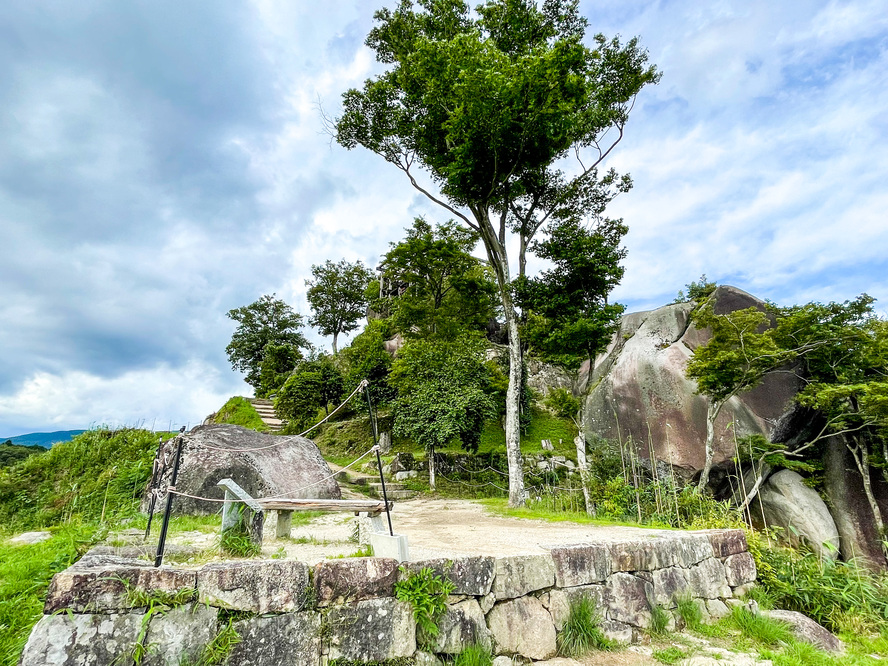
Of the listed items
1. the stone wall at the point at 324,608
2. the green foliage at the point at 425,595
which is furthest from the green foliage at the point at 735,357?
the green foliage at the point at 425,595

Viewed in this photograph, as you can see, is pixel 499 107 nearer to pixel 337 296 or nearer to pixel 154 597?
pixel 154 597

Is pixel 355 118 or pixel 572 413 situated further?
pixel 355 118

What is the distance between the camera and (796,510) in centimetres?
940

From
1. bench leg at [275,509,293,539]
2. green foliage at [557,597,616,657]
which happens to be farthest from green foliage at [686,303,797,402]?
bench leg at [275,509,293,539]

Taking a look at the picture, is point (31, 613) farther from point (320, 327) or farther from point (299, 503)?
point (320, 327)

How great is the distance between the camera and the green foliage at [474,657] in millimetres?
3033

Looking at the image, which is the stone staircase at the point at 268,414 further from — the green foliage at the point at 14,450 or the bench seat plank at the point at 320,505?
the bench seat plank at the point at 320,505

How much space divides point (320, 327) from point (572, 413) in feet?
77.8

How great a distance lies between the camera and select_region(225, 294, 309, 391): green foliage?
29.9m

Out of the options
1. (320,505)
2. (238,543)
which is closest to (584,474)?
(320,505)

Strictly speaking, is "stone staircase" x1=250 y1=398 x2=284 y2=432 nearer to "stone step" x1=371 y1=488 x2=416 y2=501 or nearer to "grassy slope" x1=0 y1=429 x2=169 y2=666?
"stone step" x1=371 y1=488 x2=416 y2=501

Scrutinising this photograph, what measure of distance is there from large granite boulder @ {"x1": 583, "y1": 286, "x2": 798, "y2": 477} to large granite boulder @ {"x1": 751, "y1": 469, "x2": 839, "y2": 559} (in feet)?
4.26

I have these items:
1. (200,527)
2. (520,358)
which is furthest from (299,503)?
(520,358)

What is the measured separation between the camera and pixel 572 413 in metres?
9.74
